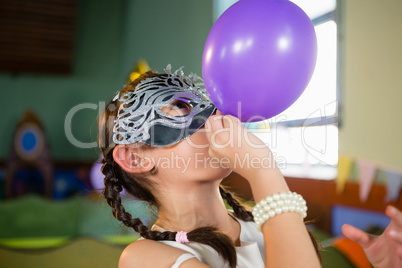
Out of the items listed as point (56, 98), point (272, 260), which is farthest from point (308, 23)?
point (56, 98)

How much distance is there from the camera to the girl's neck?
904 mm

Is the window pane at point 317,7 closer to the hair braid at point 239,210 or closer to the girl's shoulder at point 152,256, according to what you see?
the hair braid at point 239,210

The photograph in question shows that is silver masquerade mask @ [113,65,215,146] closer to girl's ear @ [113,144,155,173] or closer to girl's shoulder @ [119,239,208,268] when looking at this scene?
girl's ear @ [113,144,155,173]

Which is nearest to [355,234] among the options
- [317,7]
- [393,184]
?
[393,184]


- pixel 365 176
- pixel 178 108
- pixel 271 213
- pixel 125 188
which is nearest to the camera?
pixel 271 213

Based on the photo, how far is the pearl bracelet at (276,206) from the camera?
69cm

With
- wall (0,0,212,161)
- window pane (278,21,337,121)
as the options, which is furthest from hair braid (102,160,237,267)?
wall (0,0,212,161)

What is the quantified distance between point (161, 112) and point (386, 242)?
577mm

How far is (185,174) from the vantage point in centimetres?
87

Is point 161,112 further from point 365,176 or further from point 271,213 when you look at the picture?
point 365,176

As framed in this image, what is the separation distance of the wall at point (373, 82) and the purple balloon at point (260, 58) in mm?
1109

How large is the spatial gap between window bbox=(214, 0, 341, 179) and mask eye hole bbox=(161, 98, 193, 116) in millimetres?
1061

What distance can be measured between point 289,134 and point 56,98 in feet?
12.4

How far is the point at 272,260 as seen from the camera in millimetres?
661
